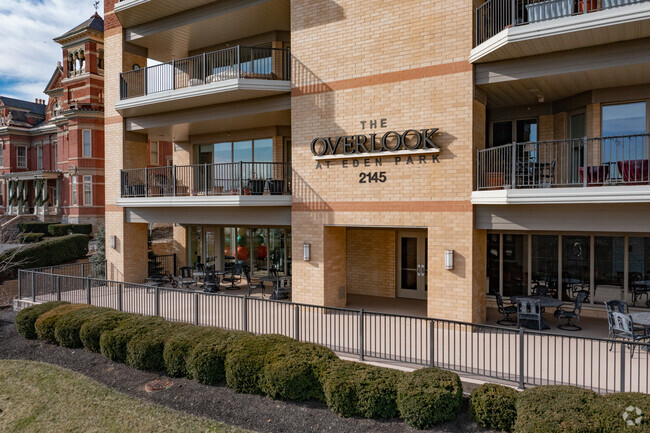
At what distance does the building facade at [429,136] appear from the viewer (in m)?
10.8

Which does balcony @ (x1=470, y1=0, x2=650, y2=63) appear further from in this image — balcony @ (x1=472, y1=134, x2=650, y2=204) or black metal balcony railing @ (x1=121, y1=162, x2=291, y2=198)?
black metal balcony railing @ (x1=121, y1=162, x2=291, y2=198)

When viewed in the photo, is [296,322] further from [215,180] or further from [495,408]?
[215,180]

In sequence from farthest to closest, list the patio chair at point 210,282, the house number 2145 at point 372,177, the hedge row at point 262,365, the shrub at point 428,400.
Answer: the patio chair at point 210,282, the house number 2145 at point 372,177, the hedge row at point 262,365, the shrub at point 428,400

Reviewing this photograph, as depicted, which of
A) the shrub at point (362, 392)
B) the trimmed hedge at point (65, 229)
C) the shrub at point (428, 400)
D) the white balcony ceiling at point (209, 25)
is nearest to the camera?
the shrub at point (428, 400)

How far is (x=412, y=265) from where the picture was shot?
16.5 meters

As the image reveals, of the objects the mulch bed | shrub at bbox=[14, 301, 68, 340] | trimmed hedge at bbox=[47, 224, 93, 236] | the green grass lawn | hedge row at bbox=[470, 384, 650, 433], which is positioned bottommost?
the green grass lawn

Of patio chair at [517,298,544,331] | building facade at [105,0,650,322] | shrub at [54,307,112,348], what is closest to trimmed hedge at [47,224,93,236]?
building facade at [105,0,650,322]

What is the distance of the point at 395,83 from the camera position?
12.8 meters

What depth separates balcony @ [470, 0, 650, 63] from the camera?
9.48 m

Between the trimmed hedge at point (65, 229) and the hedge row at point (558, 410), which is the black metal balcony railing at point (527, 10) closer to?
the hedge row at point (558, 410)

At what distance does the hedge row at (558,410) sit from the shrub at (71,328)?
32.6ft

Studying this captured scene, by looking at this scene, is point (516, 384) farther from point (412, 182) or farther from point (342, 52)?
point (342, 52)

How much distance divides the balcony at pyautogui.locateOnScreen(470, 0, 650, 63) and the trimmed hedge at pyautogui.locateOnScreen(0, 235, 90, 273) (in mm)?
23829

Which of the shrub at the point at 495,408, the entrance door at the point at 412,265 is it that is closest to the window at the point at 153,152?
the entrance door at the point at 412,265
